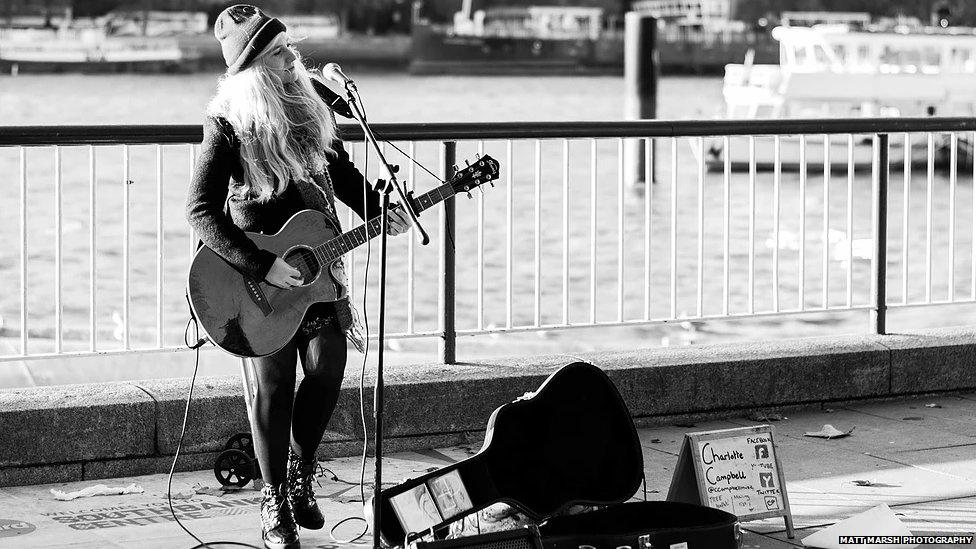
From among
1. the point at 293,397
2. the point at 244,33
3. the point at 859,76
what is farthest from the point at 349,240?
the point at 859,76

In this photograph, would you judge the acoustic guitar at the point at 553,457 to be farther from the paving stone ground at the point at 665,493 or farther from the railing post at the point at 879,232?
the railing post at the point at 879,232

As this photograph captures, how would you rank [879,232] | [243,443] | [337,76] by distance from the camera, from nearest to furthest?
[337,76]
[243,443]
[879,232]

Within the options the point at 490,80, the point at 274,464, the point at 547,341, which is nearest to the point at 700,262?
the point at 274,464

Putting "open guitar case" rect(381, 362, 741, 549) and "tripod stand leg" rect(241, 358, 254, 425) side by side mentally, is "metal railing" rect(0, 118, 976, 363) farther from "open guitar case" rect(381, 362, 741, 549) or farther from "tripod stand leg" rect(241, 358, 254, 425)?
"open guitar case" rect(381, 362, 741, 549)

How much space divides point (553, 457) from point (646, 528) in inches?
16.1

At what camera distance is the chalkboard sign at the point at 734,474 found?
4988 mm

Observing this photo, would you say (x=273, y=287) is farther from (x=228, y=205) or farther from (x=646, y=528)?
(x=646, y=528)

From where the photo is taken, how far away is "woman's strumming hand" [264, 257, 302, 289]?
4.60 m

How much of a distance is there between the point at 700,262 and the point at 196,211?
10.9ft

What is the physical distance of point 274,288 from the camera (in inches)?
185

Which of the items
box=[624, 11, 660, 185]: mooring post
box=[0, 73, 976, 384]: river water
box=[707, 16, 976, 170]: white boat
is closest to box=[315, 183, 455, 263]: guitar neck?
box=[0, 73, 976, 384]: river water

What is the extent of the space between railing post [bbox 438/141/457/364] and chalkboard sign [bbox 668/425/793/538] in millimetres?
1781

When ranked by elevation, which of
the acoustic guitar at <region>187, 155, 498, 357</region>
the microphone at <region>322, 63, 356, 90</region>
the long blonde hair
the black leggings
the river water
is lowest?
the river water

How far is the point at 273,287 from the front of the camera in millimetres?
4688
